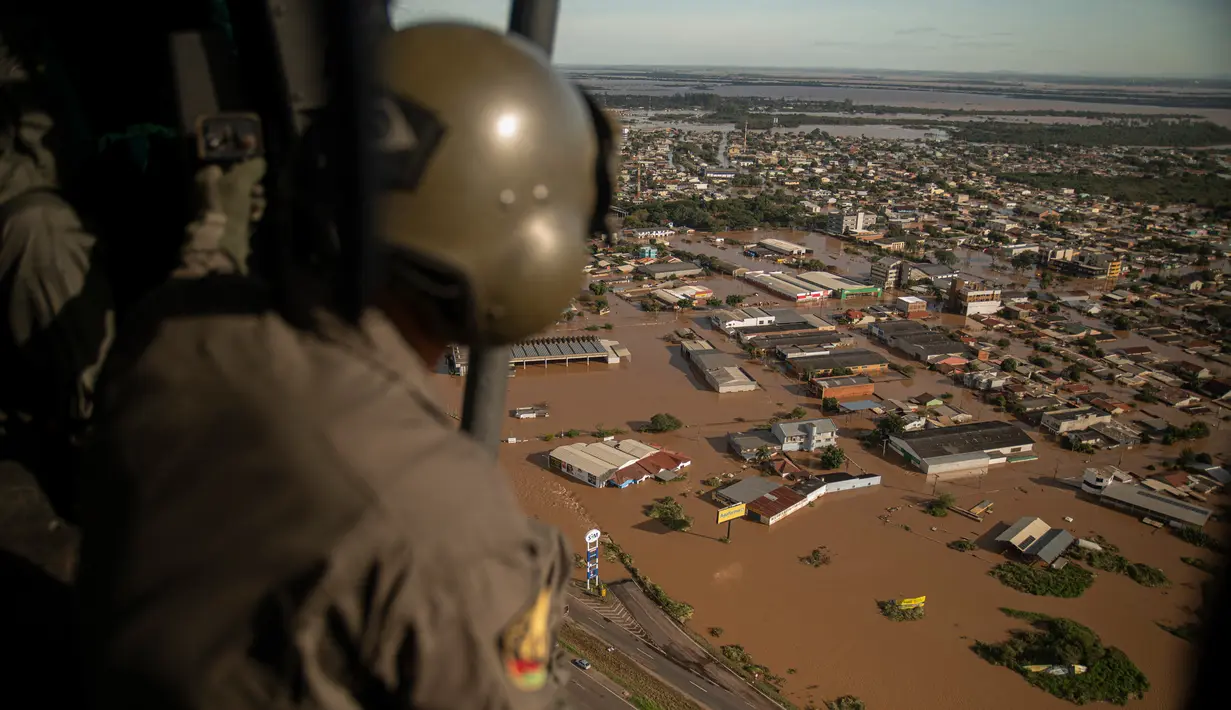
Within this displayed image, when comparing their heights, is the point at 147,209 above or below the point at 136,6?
below

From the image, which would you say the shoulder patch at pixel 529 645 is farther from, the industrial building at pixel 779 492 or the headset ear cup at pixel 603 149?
the industrial building at pixel 779 492

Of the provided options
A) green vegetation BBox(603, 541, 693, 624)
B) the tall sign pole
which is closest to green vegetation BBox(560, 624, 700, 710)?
the tall sign pole

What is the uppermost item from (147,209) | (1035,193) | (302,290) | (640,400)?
(302,290)

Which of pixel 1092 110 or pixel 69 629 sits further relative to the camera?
pixel 1092 110

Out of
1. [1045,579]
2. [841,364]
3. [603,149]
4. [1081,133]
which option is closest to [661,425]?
[841,364]

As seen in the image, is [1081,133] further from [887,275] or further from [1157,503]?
[1157,503]

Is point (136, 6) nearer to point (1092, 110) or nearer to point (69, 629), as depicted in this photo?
point (69, 629)

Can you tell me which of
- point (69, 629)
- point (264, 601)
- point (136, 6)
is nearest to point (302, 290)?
point (264, 601)
